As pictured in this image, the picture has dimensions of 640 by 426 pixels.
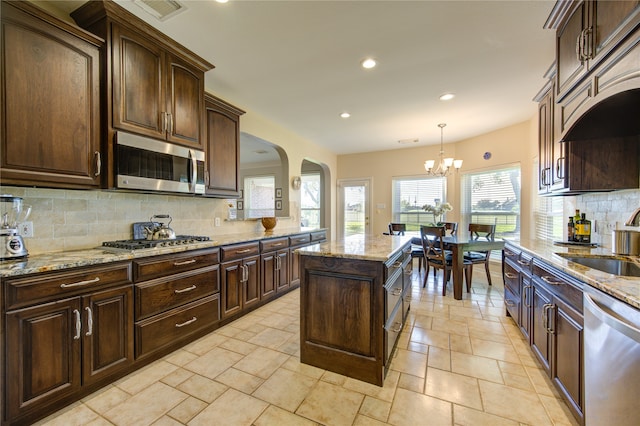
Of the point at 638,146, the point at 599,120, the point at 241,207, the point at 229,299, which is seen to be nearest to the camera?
the point at 599,120

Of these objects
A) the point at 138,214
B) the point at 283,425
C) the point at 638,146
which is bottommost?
the point at 283,425

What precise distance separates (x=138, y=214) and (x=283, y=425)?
221cm

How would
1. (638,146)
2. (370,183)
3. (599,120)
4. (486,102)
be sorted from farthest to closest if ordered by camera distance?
1. (370,183)
2. (486,102)
3. (638,146)
4. (599,120)

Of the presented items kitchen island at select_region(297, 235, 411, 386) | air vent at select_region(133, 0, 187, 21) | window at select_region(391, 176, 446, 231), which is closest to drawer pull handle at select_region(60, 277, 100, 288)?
kitchen island at select_region(297, 235, 411, 386)

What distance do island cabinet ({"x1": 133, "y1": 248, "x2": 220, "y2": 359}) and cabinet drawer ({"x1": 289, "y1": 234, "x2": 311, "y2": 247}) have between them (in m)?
1.35

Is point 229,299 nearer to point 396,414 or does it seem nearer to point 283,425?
point 283,425

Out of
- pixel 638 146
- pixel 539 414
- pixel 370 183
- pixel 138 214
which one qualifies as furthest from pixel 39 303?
pixel 370 183

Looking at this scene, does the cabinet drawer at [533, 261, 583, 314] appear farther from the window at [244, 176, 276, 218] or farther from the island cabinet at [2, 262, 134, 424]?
the window at [244, 176, 276, 218]

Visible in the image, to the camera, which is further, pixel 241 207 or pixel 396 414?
pixel 241 207

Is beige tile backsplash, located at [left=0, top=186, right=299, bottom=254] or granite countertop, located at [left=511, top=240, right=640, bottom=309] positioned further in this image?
beige tile backsplash, located at [left=0, top=186, right=299, bottom=254]

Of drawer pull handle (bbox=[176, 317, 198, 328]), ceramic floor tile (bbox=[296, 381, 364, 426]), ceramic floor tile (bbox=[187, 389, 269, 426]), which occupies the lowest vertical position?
ceramic floor tile (bbox=[187, 389, 269, 426])

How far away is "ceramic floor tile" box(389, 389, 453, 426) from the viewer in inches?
59.6

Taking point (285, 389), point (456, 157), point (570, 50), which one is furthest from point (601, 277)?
point (456, 157)

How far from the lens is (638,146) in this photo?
6.56 ft
